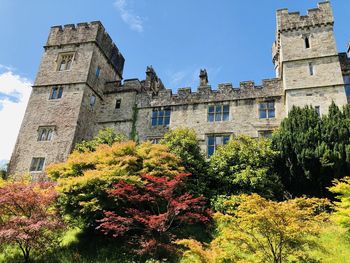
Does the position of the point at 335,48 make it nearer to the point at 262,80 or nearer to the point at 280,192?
the point at 262,80

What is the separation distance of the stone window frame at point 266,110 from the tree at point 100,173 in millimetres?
8220

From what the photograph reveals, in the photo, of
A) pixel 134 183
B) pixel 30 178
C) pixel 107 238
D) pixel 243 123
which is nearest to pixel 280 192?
pixel 243 123

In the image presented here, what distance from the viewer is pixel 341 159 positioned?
14.4 m

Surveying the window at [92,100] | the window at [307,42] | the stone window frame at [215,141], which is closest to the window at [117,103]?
the window at [92,100]

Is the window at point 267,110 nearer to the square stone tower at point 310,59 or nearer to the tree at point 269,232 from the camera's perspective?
the square stone tower at point 310,59

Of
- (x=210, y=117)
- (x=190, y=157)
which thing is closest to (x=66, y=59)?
(x=210, y=117)

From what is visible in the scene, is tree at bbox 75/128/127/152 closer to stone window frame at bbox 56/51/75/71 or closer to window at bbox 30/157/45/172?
window at bbox 30/157/45/172

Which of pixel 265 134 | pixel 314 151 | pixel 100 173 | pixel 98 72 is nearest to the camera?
pixel 100 173

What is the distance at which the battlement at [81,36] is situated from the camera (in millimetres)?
23938

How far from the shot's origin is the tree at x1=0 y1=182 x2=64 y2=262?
11.3m

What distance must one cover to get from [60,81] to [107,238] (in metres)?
13.7

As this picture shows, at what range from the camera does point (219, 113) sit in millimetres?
21172

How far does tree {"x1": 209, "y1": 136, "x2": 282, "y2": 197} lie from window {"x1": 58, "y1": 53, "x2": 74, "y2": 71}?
531 inches

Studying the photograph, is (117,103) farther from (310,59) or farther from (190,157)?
(310,59)
